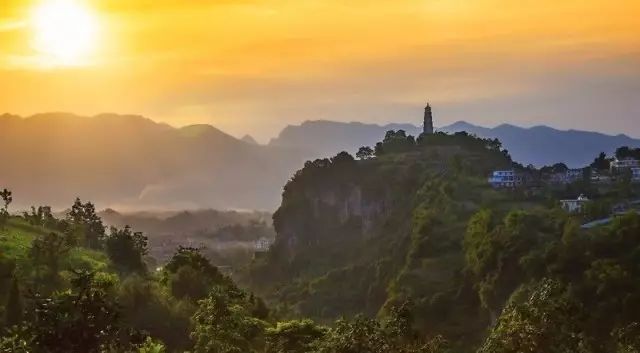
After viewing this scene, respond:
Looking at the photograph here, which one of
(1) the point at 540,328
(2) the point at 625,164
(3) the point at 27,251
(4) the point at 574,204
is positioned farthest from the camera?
(2) the point at 625,164

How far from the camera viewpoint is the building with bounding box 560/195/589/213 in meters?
115

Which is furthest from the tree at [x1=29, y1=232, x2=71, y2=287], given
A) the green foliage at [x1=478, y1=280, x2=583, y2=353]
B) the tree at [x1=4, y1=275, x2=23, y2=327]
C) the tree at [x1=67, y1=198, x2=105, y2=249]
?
the green foliage at [x1=478, y1=280, x2=583, y2=353]

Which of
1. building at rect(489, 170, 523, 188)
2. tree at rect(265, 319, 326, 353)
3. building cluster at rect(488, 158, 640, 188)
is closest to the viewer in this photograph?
tree at rect(265, 319, 326, 353)

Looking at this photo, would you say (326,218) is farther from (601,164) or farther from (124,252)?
(124,252)

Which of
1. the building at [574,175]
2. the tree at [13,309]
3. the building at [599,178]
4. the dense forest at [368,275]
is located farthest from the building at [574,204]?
the tree at [13,309]

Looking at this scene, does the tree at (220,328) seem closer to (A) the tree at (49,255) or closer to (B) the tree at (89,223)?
(A) the tree at (49,255)

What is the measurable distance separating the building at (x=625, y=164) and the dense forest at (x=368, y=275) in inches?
497

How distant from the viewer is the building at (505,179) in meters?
140

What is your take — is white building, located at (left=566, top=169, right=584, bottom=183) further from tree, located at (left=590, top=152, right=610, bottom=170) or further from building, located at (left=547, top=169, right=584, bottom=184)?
tree, located at (left=590, top=152, right=610, bottom=170)

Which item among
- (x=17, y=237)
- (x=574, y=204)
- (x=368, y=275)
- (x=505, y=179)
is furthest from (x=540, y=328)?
(x=505, y=179)

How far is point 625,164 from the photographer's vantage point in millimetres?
140375

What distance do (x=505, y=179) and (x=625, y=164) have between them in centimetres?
1952

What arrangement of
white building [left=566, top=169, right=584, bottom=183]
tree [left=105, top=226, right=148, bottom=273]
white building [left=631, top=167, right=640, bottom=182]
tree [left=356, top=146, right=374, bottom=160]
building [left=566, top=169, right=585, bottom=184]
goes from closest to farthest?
tree [left=105, top=226, right=148, bottom=273], white building [left=631, top=167, right=640, bottom=182], building [left=566, top=169, right=585, bottom=184], white building [left=566, top=169, right=584, bottom=183], tree [left=356, top=146, right=374, bottom=160]

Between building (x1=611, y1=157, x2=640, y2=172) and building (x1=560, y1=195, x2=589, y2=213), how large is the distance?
799 inches
